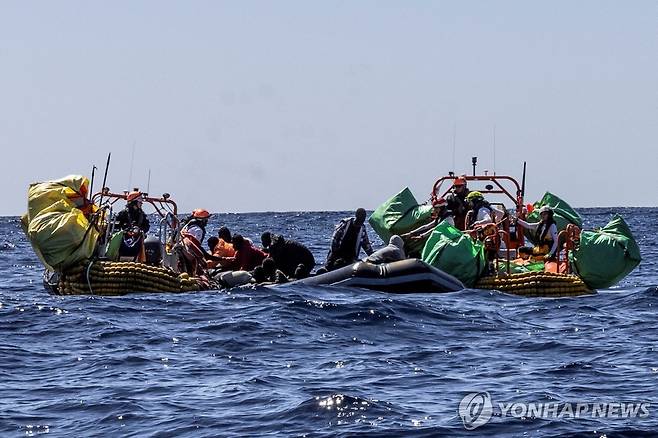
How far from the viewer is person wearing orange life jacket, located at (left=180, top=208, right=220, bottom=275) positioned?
790 inches

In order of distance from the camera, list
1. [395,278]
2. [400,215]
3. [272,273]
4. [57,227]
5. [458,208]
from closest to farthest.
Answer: [395,278] < [57,227] < [272,273] < [458,208] < [400,215]

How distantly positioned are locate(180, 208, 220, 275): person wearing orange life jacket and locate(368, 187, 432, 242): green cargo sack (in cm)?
321

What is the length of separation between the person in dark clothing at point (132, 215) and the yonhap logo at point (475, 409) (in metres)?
10.3

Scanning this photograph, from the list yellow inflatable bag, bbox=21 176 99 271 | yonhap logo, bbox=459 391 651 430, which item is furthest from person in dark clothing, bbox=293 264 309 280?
yonhap logo, bbox=459 391 651 430

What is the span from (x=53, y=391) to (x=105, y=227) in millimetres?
9170

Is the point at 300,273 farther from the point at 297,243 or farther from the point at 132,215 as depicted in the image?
the point at 132,215

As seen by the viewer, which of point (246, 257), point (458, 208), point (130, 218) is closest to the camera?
point (130, 218)

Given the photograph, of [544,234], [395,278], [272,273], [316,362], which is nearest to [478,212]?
[544,234]

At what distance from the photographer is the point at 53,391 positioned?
427 inches

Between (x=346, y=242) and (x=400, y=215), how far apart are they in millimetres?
2983

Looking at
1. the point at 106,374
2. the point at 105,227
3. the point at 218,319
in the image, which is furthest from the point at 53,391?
the point at 105,227

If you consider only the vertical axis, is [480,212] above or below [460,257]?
above

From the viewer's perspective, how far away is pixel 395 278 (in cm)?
1828

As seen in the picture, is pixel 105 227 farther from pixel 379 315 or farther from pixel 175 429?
pixel 175 429
